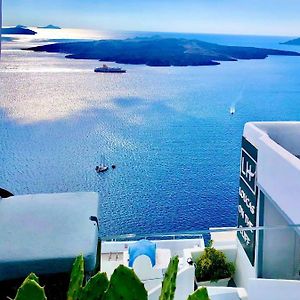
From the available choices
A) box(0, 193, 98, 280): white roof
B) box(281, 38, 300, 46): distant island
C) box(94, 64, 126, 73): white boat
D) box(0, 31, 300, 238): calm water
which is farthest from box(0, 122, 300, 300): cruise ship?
box(94, 64, 126, 73): white boat

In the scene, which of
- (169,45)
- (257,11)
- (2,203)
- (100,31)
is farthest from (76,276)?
(257,11)

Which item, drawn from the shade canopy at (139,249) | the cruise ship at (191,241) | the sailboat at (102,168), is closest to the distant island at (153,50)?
the sailboat at (102,168)

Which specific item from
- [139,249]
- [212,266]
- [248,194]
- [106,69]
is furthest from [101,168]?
[139,249]

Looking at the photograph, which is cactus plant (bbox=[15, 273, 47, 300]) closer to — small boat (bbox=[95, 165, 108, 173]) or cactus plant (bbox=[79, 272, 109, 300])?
cactus plant (bbox=[79, 272, 109, 300])

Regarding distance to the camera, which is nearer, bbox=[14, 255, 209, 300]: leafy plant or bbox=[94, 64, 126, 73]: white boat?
bbox=[14, 255, 209, 300]: leafy plant

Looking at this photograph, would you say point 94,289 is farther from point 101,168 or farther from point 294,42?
point 294,42

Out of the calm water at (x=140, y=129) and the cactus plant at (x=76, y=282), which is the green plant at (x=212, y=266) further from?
the calm water at (x=140, y=129)
